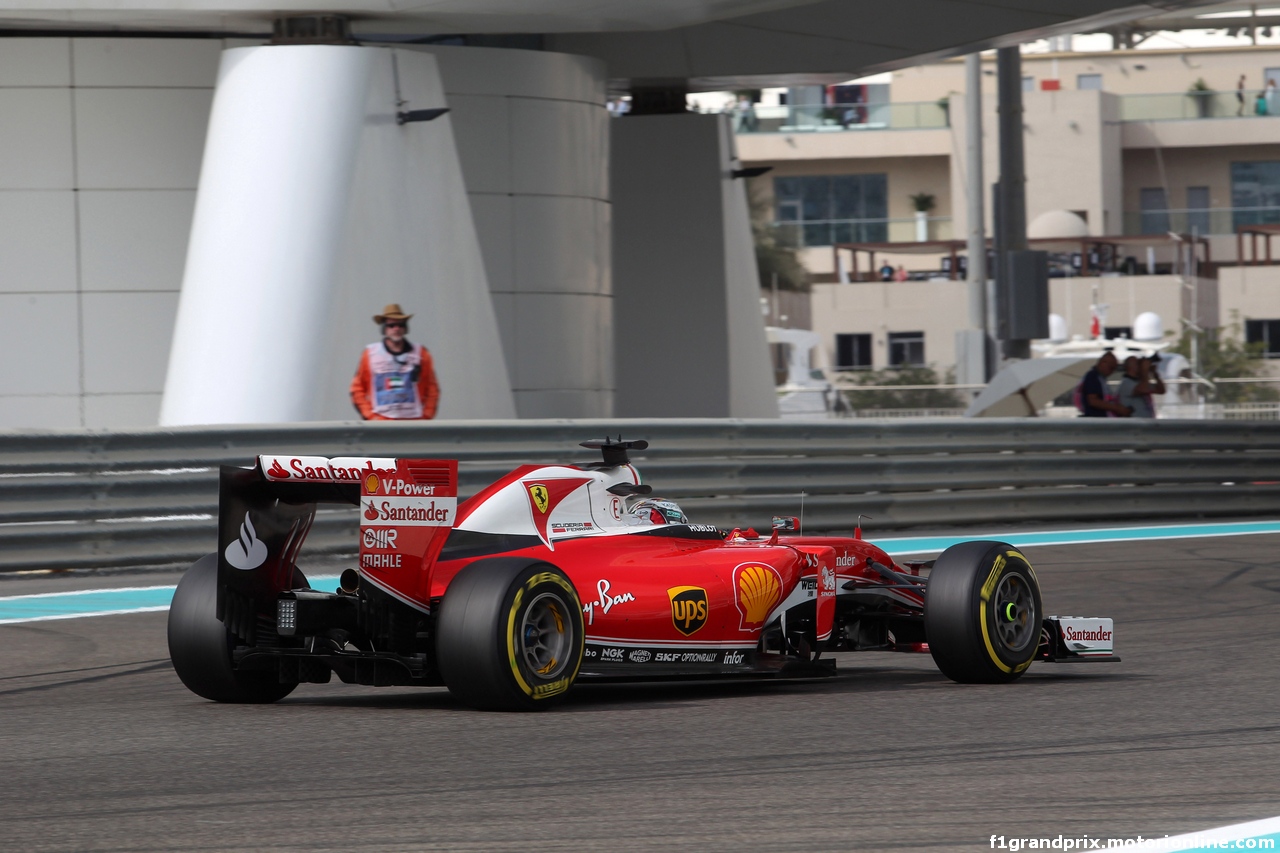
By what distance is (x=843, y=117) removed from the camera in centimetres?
6812

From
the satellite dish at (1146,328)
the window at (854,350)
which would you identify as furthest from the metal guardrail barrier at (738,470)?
the window at (854,350)

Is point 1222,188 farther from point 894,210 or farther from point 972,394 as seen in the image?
point 972,394

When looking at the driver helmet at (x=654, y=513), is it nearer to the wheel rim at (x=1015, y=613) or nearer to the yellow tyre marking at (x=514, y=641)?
the yellow tyre marking at (x=514, y=641)

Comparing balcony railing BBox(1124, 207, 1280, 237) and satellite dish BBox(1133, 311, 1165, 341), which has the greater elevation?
balcony railing BBox(1124, 207, 1280, 237)

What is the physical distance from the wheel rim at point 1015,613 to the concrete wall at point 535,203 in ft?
32.5

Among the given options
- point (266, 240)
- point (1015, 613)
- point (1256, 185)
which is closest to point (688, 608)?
point (1015, 613)

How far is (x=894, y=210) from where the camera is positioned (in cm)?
7106

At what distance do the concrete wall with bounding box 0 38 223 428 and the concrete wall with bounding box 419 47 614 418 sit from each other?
2.59 meters

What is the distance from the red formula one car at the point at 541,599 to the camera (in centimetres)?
697

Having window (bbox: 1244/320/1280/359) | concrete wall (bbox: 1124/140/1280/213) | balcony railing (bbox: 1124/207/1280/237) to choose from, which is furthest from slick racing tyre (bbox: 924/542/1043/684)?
concrete wall (bbox: 1124/140/1280/213)

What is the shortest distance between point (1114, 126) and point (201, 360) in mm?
56504

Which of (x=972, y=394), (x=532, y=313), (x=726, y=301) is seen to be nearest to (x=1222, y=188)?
(x=972, y=394)

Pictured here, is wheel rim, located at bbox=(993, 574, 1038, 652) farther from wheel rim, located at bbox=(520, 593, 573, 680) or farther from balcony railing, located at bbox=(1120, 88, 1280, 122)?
balcony railing, located at bbox=(1120, 88, 1280, 122)

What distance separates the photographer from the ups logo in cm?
740
